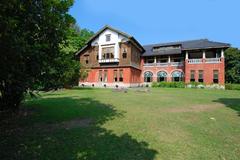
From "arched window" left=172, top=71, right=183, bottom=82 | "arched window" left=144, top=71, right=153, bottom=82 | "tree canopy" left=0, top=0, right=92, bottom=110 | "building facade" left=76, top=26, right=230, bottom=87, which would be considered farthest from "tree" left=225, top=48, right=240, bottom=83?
"tree canopy" left=0, top=0, right=92, bottom=110

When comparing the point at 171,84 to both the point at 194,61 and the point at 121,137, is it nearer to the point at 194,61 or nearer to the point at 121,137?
the point at 194,61

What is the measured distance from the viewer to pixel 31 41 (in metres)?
5.97

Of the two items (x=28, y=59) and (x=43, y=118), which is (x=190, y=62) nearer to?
(x=43, y=118)

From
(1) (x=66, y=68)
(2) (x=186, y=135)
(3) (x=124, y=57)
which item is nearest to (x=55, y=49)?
(1) (x=66, y=68)

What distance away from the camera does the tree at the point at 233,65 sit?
4259 centimetres

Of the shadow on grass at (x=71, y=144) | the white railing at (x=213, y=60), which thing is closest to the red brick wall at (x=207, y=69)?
the white railing at (x=213, y=60)

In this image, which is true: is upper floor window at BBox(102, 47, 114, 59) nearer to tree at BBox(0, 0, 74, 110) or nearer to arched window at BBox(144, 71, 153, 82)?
arched window at BBox(144, 71, 153, 82)

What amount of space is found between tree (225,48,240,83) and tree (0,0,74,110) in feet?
146

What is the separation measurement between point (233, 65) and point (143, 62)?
70.4 feet

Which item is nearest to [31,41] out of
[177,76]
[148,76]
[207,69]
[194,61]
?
[194,61]

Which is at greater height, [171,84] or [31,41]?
[31,41]

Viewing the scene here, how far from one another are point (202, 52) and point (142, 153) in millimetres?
33510

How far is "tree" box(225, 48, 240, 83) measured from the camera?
4259 centimetres

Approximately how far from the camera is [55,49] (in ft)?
22.8
